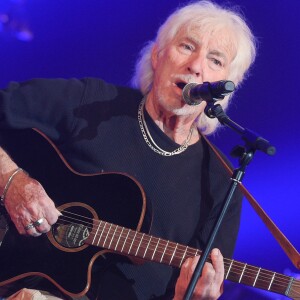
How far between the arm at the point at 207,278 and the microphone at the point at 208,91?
62cm

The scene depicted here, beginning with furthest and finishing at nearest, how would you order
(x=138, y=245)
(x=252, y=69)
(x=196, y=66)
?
(x=252, y=69) < (x=196, y=66) < (x=138, y=245)

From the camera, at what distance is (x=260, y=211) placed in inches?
74.1

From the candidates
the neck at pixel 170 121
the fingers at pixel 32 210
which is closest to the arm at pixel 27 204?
the fingers at pixel 32 210

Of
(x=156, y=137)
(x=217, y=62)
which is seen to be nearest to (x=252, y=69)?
(x=217, y=62)

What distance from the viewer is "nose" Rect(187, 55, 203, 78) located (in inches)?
89.7

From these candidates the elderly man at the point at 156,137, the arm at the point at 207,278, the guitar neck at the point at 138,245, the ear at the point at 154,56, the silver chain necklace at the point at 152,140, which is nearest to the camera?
the arm at the point at 207,278

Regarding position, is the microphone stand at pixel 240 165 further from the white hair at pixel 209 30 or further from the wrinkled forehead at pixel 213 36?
the white hair at pixel 209 30

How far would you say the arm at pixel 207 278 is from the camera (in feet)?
6.26

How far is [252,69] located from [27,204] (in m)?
1.57

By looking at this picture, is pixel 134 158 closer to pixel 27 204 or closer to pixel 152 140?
pixel 152 140

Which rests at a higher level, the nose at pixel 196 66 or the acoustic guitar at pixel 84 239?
the nose at pixel 196 66

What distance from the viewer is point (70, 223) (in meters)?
2.07

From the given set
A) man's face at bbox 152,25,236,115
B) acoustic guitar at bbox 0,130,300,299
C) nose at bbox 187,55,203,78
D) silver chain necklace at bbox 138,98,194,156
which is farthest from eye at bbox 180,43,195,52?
acoustic guitar at bbox 0,130,300,299

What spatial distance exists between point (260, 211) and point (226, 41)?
3.17 ft
